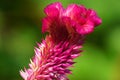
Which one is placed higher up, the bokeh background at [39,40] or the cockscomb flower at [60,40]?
the bokeh background at [39,40]

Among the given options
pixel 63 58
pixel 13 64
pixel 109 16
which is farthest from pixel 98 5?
pixel 63 58

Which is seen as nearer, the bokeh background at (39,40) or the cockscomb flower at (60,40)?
the cockscomb flower at (60,40)

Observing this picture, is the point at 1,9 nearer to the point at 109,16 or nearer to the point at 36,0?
the point at 36,0

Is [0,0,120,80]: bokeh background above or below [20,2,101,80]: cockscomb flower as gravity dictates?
above

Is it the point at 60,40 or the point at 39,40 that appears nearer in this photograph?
the point at 60,40

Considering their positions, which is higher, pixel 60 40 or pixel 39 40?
pixel 39 40
